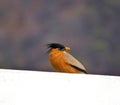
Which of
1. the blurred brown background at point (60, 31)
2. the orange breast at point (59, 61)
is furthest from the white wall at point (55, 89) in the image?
the blurred brown background at point (60, 31)

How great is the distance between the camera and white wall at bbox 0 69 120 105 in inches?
57.7

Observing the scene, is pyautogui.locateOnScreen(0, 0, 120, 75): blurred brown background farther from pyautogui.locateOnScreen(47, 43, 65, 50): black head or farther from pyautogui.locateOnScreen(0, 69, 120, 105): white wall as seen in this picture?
pyautogui.locateOnScreen(0, 69, 120, 105): white wall

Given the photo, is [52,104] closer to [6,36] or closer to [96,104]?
[96,104]

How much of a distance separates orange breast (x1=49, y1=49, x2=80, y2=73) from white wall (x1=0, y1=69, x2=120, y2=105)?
0.14 metres

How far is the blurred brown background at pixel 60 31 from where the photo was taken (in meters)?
1.78

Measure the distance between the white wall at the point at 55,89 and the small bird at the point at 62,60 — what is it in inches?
5.7

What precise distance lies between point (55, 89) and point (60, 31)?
0.37 m

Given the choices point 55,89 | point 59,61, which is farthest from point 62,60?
point 55,89

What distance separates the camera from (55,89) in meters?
1.49

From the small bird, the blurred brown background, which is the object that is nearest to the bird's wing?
the small bird

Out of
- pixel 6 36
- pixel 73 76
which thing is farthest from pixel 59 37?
pixel 73 76

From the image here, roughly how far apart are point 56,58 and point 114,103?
0.81ft

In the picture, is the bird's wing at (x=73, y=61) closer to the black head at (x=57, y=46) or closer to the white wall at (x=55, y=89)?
the black head at (x=57, y=46)

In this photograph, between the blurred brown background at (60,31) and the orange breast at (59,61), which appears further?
the blurred brown background at (60,31)
